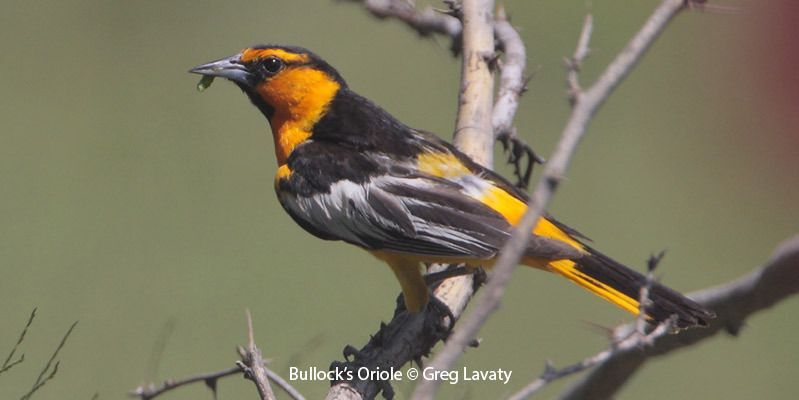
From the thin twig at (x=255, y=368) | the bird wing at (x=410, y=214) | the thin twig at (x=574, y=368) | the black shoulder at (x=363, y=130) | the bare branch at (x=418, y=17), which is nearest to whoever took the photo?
the thin twig at (x=574, y=368)

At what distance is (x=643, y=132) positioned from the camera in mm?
7906

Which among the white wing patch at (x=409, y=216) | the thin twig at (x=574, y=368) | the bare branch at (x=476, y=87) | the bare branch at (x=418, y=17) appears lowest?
the thin twig at (x=574, y=368)

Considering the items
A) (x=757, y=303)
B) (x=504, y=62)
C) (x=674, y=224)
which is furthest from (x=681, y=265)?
(x=757, y=303)

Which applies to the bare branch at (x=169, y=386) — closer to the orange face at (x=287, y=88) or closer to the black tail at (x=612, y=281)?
the black tail at (x=612, y=281)

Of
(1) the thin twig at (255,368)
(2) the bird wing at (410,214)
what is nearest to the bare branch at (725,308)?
(2) the bird wing at (410,214)

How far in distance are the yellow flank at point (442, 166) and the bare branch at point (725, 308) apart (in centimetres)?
75

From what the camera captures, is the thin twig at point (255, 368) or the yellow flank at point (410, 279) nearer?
the thin twig at point (255, 368)

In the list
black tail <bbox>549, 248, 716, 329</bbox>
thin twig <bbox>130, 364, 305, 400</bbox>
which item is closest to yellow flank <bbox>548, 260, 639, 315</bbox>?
black tail <bbox>549, 248, 716, 329</bbox>

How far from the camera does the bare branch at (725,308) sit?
2.03 metres

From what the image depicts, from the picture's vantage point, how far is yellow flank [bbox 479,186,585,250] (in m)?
3.07

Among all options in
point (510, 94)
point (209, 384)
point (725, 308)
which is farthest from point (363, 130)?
point (725, 308)

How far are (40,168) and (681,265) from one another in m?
3.48

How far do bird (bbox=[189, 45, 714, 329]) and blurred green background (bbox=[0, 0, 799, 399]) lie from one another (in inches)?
57.3

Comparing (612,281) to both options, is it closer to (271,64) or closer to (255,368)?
(255,368)
